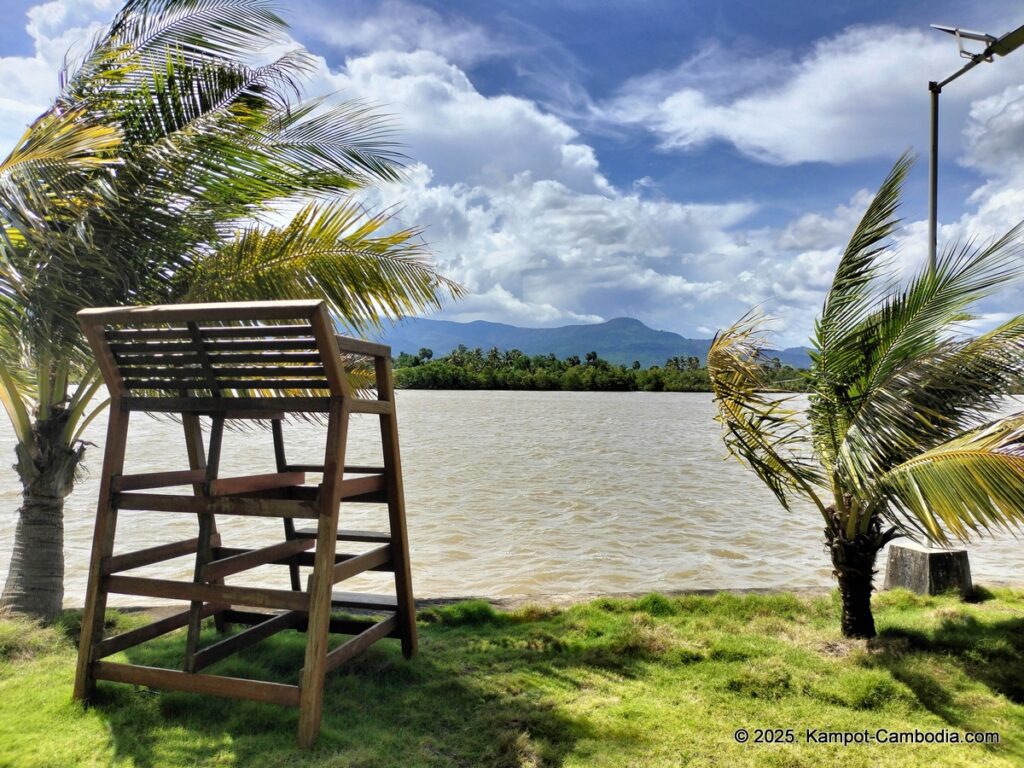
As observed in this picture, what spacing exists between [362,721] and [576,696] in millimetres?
1255

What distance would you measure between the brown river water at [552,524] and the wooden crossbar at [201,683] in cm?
333

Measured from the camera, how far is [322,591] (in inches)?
142

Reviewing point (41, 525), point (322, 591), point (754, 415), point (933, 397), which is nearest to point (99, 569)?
point (322, 591)

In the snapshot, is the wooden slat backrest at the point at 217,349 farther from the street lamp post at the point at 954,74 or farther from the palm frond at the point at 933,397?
the street lamp post at the point at 954,74

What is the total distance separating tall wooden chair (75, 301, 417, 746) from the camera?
3600 millimetres

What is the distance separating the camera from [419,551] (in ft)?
35.7

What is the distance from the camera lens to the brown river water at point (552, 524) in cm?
932

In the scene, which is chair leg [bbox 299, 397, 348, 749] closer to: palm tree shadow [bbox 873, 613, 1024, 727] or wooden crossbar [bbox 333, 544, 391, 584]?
wooden crossbar [bbox 333, 544, 391, 584]

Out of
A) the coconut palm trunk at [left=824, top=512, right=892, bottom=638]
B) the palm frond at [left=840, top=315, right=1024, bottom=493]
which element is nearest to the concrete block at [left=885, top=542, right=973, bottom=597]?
the coconut palm trunk at [left=824, top=512, right=892, bottom=638]

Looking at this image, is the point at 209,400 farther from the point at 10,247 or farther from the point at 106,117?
the point at 106,117

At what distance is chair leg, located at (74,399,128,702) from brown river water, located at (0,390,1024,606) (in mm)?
3033

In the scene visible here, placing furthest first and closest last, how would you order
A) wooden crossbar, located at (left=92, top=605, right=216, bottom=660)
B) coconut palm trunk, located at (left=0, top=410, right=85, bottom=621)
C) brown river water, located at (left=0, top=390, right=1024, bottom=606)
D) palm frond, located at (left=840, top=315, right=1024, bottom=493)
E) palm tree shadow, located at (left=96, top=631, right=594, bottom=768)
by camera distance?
1. brown river water, located at (left=0, top=390, right=1024, bottom=606)
2. coconut palm trunk, located at (left=0, top=410, right=85, bottom=621)
3. palm frond, located at (left=840, top=315, right=1024, bottom=493)
4. wooden crossbar, located at (left=92, top=605, right=216, bottom=660)
5. palm tree shadow, located at (left=96, top=631, right=594, bottom=768)

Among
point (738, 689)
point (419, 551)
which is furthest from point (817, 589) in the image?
point (419, 551)

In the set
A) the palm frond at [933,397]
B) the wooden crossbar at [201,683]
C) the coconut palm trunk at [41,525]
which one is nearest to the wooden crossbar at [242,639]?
the wooden crossbar at [201,683]
